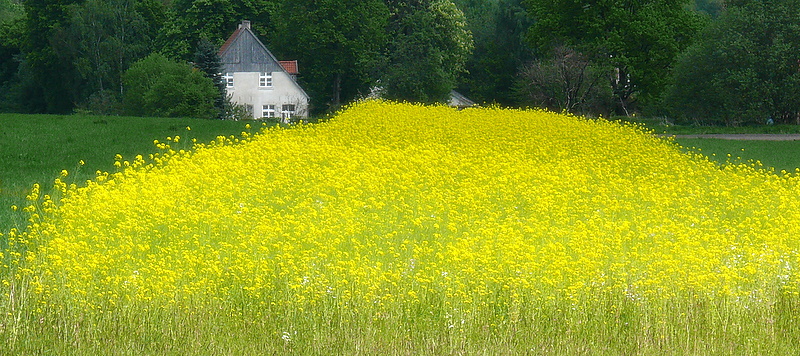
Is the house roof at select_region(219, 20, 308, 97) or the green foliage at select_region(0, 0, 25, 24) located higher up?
the green foliage at select_region(0, 0, 25, 24)

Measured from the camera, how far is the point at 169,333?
8.66 meters

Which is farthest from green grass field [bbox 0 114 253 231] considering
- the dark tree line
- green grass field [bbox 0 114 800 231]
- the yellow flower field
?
the dark tree line

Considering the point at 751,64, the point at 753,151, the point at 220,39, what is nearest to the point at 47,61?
the point at 220,39

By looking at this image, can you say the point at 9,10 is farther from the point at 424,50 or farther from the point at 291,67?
the point at 424,50

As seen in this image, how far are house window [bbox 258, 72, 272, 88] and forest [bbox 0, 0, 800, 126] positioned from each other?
8.17 ft

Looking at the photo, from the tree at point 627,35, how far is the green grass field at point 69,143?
2644 centimetres

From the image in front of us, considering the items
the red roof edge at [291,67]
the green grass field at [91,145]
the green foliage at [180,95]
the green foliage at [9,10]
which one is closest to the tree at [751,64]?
the green grass field at [91,145]

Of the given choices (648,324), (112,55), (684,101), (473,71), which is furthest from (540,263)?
(473,71)

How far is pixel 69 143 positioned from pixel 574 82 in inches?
1275

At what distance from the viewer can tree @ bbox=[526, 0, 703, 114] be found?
5322 centimetres

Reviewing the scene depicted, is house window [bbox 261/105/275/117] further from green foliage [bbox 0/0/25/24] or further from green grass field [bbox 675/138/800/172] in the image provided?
green foliage [bbox 0/0/25/24]

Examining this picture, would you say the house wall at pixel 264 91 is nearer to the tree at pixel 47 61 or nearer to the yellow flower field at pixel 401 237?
the tree at pixel 47 61

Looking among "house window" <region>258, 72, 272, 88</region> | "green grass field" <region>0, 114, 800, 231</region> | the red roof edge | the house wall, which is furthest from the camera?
the red roof edge

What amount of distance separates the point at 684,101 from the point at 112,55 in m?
41.5
